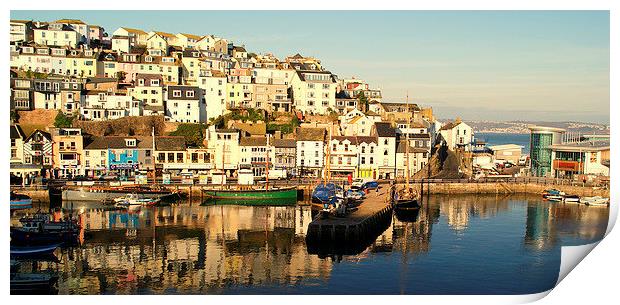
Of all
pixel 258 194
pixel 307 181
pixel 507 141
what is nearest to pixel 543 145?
pixel 307 181

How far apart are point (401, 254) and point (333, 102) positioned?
80.9 feet

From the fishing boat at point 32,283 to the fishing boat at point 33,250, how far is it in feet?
8.04

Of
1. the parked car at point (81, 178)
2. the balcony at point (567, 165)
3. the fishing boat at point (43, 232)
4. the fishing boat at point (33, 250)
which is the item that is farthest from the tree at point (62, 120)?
the balcony at point (567, 165)

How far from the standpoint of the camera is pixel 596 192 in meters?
30.3

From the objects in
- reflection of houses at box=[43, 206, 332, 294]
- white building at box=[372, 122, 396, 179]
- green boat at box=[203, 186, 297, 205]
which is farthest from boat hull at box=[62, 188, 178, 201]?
white building at box=[372, 122, 396, 179]

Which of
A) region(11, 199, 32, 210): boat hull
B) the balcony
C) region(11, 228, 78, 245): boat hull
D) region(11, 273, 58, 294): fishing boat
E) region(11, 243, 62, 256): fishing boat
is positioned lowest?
region(11, 273, 58, 294): fishing boat

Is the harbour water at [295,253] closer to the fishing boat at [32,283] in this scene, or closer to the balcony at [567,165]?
the fishing boat at [32,283]

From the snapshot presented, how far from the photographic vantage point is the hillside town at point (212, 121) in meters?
33.2

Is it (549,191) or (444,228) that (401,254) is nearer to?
(444,228)

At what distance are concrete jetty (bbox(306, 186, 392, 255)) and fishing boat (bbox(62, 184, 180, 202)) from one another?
986 centimetres

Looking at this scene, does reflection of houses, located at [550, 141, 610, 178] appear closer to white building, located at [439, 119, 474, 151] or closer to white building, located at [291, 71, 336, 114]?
white building, located at [439, 119, 474, 151]

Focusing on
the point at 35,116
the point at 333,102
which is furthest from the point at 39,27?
the point at 333,102

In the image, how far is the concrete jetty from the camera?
64.3 feet

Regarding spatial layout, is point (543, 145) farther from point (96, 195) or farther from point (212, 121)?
point (96, 195)
